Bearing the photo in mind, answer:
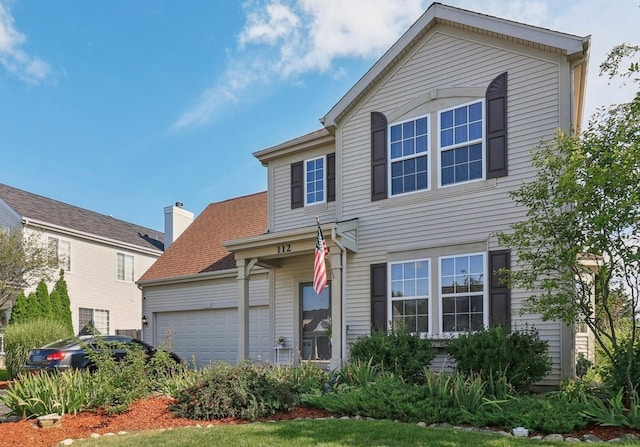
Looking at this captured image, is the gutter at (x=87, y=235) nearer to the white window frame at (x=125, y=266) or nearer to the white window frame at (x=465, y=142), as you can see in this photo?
the white window frame at (x=125, y=266)

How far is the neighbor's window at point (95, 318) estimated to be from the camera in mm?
24141

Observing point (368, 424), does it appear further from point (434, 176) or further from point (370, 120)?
point (370, 120)

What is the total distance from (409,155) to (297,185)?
3459 millimetres

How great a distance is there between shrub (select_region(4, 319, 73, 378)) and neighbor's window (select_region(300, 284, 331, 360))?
725 centimetres

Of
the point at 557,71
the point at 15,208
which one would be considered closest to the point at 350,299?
the point at 557,71

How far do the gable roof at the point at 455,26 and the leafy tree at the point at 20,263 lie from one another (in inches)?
490

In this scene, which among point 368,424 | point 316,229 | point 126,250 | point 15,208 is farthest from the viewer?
point 126,250

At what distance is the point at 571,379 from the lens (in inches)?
360

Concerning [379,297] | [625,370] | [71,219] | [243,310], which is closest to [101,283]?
[71,219]

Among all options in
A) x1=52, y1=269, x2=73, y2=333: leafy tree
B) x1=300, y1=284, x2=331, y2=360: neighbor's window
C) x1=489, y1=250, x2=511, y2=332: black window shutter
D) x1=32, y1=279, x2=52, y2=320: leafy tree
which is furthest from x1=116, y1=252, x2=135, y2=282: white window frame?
x1=489, y1=250, x2=511, y2=332: black window shutter

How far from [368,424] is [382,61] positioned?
8104 millimetres

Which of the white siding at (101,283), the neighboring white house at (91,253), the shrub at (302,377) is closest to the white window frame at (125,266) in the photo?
the neighboring white house at (91,253)

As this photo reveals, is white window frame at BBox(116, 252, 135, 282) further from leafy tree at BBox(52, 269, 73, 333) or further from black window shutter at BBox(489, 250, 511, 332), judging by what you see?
black window shutter at BBox(489, 250, 511, 332)

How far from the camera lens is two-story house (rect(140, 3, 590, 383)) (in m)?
10.1
